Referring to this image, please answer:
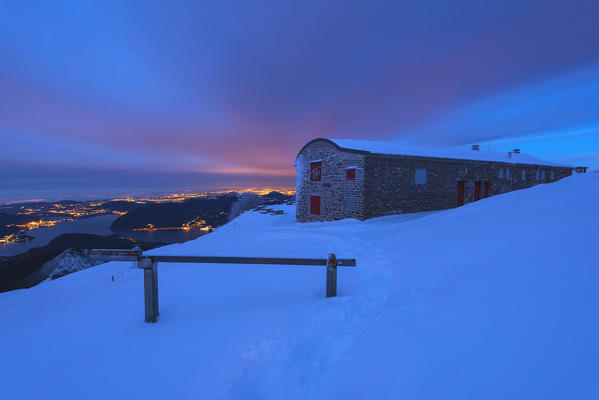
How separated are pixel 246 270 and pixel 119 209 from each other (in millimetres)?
103124

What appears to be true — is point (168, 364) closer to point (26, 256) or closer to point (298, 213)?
point (298, 213)

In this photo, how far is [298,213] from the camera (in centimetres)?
1914

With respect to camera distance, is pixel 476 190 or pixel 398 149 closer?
pixel 398 149

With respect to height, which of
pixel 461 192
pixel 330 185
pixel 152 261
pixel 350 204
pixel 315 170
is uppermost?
pixel 315 170

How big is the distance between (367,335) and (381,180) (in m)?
12.8

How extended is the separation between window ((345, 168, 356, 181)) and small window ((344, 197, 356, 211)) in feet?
4.38

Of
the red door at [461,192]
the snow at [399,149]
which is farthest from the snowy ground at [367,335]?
the red door at [461,192]

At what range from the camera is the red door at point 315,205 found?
17.2 meters

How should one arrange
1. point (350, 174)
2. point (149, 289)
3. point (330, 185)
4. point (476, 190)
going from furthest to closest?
point (476, 190) < point (330, 185) < point (350, 174) < point (149, 289)

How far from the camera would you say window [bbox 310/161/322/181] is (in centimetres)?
1702

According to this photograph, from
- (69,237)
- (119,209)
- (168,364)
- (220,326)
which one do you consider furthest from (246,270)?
(119,209)

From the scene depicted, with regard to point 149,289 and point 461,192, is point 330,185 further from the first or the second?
point 149,289

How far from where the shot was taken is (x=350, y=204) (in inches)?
589

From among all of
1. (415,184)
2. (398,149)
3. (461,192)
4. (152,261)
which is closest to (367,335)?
(152,261)
